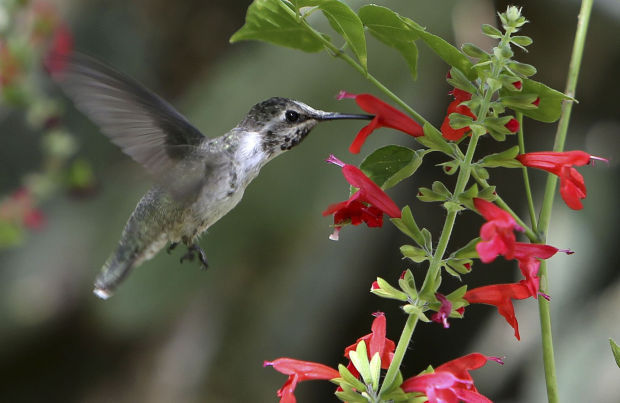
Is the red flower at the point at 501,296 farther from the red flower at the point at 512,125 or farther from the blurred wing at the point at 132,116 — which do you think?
the blurred wing at the point at 132,116

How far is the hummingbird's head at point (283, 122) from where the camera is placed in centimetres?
121

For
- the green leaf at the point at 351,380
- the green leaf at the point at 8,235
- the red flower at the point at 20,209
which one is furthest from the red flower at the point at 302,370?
the red flower at the point at 20,209

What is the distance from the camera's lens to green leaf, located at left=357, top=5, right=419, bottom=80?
2.82 ft

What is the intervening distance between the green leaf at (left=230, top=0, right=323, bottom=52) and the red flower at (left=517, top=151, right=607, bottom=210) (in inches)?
11.7

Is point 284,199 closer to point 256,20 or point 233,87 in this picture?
point 233,87

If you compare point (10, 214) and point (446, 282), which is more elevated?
point (446, 282)

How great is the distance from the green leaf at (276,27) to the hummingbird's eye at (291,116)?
→ 23cm

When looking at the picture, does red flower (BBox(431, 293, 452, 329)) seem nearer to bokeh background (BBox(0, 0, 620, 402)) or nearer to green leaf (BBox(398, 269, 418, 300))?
green leaf (BBox(398, 269, 418, 300))

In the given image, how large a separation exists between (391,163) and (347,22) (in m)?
0.18

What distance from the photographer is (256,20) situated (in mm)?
925

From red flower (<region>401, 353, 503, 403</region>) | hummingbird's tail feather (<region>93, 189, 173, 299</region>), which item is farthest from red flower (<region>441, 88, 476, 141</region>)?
hummingbird's tail feather (<region>93, 189, 173, 299</region>)

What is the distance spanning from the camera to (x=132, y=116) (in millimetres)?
1209

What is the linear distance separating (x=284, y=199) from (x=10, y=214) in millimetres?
1152

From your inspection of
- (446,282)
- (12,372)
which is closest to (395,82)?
(446,282)
